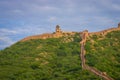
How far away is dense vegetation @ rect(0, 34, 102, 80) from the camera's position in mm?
77250

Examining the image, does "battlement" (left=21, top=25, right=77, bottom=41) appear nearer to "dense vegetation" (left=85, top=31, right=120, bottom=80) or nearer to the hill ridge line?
the hill ridge line

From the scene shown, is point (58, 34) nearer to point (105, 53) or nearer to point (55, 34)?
point (55, 34)

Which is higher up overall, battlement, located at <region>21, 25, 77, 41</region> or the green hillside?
battlement, located at <region>21, 25, 77, 41</region>

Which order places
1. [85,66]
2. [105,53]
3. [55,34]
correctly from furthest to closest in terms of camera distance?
[55,34] < [105,53] < [85,66]

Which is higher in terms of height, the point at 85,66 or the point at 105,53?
the point at 105,53

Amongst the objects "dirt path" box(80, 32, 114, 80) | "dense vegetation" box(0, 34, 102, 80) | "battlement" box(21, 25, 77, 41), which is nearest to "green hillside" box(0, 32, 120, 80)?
"dense vegetation" box(0, 34, 102, 80)

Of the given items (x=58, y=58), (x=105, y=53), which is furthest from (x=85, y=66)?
(x=105, y=53)

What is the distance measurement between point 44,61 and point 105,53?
59.6 ft

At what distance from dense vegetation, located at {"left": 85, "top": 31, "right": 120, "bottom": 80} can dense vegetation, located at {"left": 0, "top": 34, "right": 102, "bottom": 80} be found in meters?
3.89

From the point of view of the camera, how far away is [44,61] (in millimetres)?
89812

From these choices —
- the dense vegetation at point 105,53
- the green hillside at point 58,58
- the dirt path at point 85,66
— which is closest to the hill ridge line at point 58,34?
the dense vegetation at point 105,53

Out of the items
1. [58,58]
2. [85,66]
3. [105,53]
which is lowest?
[85,66]

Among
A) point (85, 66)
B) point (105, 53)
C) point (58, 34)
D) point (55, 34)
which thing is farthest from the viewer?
point (55, 34)

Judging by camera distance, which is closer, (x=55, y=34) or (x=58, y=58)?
(x=58, y=58)
